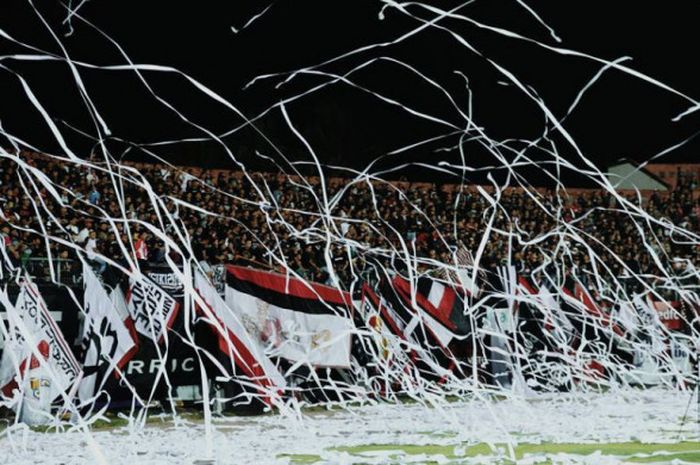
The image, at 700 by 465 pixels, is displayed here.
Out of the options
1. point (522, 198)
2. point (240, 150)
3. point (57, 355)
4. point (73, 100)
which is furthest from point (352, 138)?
point (57, 355)

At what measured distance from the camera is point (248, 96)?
126ft

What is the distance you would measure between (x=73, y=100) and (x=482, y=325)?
65.0 feet

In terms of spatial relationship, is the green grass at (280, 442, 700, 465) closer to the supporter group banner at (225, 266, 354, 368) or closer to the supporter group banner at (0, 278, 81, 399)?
the supporter group banner at (0, 278, 81, 399)

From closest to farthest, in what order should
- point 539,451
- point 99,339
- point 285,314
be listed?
1. point 539,451
2. point 99,339
3. point 285,314

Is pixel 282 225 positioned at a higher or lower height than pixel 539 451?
higher

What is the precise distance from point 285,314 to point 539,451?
4.28 metres

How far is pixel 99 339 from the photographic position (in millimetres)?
8586

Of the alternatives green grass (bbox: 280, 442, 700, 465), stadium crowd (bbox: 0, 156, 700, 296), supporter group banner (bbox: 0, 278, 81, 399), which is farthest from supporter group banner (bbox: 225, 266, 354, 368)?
green grass (bbox: 280, 442, 700, 465)

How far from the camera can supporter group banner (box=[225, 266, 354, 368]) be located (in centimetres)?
962

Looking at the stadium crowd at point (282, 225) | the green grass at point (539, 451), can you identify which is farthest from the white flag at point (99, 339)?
the green grass at point (539, 451)

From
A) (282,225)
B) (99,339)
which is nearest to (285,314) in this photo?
(99,339)

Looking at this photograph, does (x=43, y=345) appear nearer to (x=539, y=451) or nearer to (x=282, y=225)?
(x=539, y=451)

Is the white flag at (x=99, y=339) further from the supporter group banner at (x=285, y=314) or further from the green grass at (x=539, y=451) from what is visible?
the green grass at (x=539, y=451)

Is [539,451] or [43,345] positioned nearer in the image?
[539,451]
